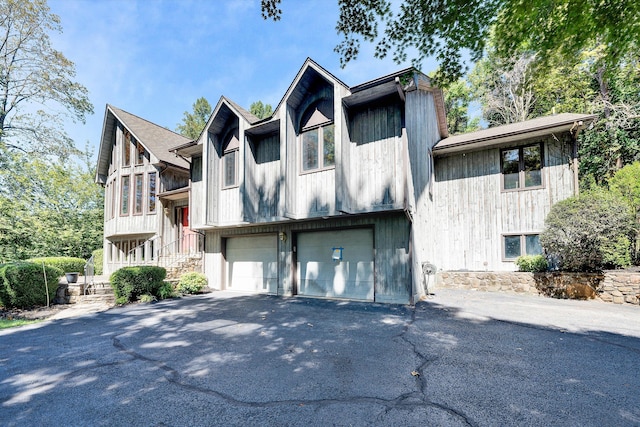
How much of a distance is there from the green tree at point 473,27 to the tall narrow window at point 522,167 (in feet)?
19.7

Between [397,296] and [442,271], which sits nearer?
[397,296]

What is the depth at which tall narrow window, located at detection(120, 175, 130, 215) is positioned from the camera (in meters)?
16.5

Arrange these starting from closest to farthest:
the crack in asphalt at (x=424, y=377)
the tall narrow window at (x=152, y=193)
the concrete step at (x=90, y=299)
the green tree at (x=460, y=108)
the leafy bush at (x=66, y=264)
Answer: the crack in asphalt at (x=424, y=377), the concrete step at (x=90, y=299), the leafy bush at (x=66, y=264), the tall narrow window at (x=152, y=193), the green tree at (x=460, y=108)

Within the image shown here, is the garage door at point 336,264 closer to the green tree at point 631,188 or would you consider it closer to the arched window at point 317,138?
the arched window at point 317,138

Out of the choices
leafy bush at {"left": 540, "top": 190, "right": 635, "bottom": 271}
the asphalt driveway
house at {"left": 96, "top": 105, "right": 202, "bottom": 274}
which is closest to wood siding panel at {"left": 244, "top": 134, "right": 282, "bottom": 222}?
the asphalt driveway

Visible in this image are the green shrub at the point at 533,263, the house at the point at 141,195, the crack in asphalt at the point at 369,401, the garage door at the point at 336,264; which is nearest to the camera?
the crack in asphalt at the point at 369,401

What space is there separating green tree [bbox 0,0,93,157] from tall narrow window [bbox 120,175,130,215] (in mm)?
6478

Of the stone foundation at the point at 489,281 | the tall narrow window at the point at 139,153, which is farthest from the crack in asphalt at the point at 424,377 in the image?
the tall narrow window at the point at 139,153

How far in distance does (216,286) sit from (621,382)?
11.9 m

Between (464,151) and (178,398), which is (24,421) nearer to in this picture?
(178,398)

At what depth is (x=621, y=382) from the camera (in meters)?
3.68

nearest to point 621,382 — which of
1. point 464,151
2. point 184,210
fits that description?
point 464,151

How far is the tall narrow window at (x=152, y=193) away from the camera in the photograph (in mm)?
15656

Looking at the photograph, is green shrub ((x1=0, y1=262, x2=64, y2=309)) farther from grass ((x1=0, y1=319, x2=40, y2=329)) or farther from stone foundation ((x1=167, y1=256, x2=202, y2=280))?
stone foundation ((x1=167, y1=256, x2=202, y2=280))
